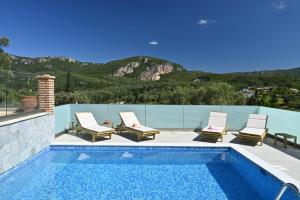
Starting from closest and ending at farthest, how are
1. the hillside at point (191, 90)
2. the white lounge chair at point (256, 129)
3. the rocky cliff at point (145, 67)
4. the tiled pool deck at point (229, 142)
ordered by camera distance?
the tiled pool deck at point (229, 142)
the white lounge chair at point (256, 129)
the hillside at point (191, 90)
the rocky cliff at point (145, 67)

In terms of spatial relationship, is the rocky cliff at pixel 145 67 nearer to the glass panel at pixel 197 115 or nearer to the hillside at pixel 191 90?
the hillside at pixel 191 90

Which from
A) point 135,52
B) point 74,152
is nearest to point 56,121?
point 74,152

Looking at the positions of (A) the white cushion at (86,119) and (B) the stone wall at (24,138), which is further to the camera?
(A) the white cushion at (86,119)

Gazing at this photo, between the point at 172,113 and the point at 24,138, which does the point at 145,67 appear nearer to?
the point at 172,113

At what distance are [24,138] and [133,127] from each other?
13.1ft

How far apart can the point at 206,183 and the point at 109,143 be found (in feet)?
12.5

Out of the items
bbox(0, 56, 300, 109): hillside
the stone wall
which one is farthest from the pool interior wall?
bbox(0, 56, 300, 109): hillside

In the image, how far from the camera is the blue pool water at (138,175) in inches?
204

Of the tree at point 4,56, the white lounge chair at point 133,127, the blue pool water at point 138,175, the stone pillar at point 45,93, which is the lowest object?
the blue pool water at point 138,175

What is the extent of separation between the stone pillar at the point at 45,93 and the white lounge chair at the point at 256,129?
21.1ft

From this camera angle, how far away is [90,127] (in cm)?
958

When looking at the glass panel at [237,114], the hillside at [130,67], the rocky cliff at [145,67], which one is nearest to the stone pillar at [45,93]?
the glass panel at [237,114]

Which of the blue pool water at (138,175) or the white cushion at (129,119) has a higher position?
the white cushion at (129,119)

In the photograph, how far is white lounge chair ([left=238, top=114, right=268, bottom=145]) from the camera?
8.76m
